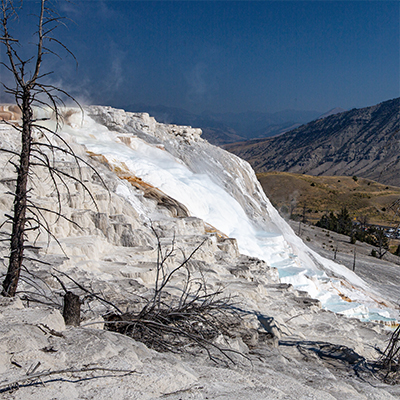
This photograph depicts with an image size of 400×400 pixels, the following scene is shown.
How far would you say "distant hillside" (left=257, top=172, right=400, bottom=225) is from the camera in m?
67.6

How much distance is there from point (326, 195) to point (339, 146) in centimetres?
9062

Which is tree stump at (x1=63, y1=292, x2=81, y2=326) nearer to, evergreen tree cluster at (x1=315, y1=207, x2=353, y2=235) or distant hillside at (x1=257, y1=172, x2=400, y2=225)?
evergreen tree cluster at (x1=315, y1=207, x2=353, y2=235)

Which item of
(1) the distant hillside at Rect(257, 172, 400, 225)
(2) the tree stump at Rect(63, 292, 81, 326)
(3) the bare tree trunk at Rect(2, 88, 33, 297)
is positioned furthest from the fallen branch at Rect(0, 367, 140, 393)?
(1) the distant hillside at Rect(257, 172, 400, 225)

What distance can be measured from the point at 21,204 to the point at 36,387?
6.23 ft

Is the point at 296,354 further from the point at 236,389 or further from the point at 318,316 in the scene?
the point at 318,316

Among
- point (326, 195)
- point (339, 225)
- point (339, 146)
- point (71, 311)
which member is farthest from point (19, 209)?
point (339, 146)

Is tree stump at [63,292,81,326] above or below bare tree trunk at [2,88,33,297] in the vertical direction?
below

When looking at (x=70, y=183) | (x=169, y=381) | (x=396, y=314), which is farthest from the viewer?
(x=396, y=314)

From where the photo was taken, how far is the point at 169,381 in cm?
263

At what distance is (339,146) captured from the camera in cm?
15862

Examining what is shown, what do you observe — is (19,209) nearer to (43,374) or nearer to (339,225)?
(43,374)

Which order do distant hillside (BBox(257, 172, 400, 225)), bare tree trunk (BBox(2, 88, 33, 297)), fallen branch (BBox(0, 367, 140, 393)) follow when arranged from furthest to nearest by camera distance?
distant hillside (BBox(257, 172, 400, 225)) → bare tree trunk (BBox(2, 88, 33, 297)) → fallen branch (BBox(0, 367, 140, 393))

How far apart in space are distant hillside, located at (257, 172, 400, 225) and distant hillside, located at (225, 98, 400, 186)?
37.4 m

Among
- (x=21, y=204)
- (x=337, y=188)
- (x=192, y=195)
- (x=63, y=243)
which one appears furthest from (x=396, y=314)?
(x=337, y=188)
